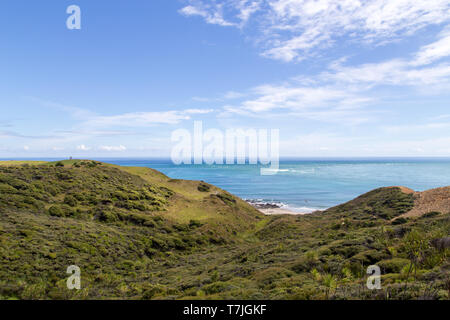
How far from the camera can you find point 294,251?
19.7 metres

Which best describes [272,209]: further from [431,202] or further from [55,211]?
[55,211]

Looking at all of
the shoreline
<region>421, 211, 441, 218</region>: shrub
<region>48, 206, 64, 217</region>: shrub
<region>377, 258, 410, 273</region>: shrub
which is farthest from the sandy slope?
<region>48, 206, 64, 217</region>: shrub

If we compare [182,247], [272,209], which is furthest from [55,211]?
[272,209]

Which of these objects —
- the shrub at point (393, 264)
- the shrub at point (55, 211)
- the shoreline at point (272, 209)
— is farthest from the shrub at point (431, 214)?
the shrub at point (55, 211)

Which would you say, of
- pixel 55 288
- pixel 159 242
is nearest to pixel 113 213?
pixel 159 242

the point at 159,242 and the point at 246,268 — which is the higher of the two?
the point at 246,268

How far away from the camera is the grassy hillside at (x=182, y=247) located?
11.3 meters

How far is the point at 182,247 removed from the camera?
29.7 m

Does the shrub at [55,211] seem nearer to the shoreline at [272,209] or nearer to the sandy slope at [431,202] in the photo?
the sandy slope at [431,202]

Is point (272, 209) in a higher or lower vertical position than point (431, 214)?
lower
